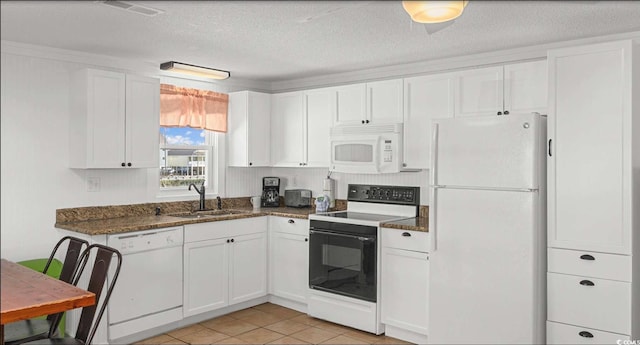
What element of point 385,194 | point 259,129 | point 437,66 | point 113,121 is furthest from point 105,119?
point 437,66

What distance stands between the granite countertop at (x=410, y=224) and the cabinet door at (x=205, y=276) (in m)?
1.41

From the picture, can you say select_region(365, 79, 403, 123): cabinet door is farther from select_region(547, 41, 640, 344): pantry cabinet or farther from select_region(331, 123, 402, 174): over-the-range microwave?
select_region(547, 41, 640, 344): pantry cabinet

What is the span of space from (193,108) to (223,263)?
1.44 meters

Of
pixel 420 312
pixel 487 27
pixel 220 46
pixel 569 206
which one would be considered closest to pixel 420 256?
pixel 420 312

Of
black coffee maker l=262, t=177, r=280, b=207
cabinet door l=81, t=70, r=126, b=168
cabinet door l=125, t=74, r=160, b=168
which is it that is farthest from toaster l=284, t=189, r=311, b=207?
cabinet door l=81, t=70, r=126, b=168

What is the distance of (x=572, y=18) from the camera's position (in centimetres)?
292

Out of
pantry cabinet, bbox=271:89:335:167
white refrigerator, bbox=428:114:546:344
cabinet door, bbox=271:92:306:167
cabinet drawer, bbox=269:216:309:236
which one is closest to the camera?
white refrigerator, bbox=428:114:546:344

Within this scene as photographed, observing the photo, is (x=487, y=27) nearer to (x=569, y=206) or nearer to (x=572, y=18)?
(x=572, y=18)

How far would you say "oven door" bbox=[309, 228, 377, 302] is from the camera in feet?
12.6

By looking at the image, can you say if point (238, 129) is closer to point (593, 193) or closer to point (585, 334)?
point (593, 193)

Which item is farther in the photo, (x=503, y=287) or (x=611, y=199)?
(x=503, y=287)

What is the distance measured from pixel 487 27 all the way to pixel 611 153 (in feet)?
3.39

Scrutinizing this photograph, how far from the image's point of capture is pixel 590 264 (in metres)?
2.94

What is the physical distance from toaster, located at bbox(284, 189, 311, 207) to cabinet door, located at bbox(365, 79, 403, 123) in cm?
112
